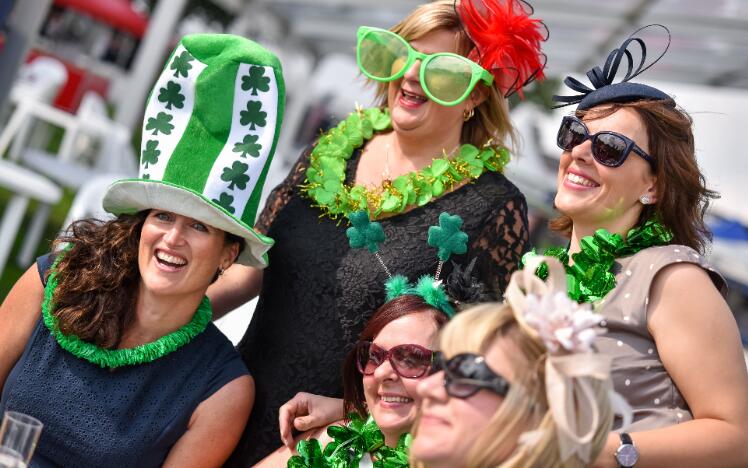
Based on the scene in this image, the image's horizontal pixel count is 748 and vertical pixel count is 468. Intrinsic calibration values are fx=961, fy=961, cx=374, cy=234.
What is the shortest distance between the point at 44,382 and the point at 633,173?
1664 mm

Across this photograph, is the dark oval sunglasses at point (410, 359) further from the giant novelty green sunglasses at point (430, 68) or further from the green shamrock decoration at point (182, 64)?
the green shamrock decoration at point (182, 64)

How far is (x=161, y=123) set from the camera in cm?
276

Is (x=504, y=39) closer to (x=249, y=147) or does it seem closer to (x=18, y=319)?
(x=249, y=147)

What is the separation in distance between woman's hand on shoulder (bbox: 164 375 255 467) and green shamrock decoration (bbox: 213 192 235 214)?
1.58ft

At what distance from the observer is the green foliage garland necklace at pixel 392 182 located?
110 inches

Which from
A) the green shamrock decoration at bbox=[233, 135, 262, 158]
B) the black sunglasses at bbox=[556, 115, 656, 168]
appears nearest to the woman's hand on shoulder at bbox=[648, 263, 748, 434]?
the black sunglasses at bbox=[556, 115, 656, 168]

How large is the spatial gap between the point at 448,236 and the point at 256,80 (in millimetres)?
715

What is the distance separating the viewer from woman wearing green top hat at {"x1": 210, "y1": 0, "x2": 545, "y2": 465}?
2727 mm

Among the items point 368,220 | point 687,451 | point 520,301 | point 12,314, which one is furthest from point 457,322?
point 12,314

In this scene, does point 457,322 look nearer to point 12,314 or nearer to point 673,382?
point 673,382

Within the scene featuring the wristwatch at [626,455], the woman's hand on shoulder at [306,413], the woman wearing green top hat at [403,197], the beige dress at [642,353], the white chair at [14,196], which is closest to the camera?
the wristwatch at [626,455]

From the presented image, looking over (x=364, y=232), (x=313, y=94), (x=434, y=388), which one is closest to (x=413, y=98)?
(x=364, y=232)

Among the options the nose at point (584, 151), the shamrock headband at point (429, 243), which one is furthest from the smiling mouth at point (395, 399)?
the nose at point (584, 151)

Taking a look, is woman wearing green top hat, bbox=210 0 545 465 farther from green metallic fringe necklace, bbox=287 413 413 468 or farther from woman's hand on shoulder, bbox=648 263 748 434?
woman's hand on shoulder, bbox=648 263 748 434
